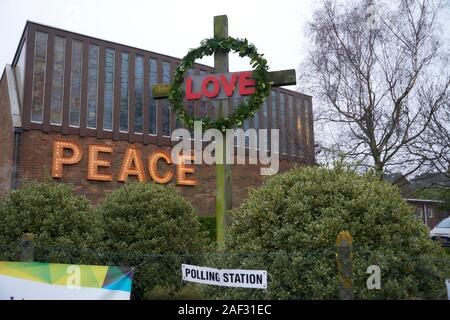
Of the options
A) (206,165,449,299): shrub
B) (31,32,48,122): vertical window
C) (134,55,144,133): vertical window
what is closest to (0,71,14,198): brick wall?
(31,32,48,122): vertical window

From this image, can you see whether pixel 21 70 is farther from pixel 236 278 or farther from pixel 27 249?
pixel 236 278

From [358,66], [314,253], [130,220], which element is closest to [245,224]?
[314,253]

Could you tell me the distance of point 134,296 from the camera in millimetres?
6324

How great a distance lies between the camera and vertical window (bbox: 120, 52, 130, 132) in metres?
18.5

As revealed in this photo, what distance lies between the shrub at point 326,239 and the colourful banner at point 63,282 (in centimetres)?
Result: 109

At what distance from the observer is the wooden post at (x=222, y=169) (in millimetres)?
7253

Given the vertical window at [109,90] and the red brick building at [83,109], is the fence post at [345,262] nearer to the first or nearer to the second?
the red brick building at [83,109]

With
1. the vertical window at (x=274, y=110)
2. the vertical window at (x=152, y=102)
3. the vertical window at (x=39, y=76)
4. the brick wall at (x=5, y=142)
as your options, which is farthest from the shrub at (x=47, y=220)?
the vertical window at (x=274, y=110)

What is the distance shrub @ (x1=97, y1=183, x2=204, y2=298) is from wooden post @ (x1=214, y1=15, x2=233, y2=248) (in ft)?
2.47

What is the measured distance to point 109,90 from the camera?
18.3 metres

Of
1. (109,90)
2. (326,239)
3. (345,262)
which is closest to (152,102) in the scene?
(109,90)

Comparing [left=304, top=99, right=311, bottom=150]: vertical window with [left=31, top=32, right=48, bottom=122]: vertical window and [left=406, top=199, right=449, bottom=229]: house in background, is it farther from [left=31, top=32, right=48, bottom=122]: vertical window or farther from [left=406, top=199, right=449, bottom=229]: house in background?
[left=406, top=199, right=449, bottom=229]: house in background

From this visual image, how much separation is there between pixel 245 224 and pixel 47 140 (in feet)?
43.7

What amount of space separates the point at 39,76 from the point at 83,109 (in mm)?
2018
